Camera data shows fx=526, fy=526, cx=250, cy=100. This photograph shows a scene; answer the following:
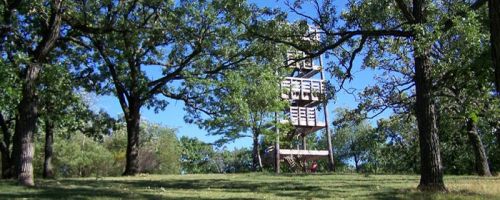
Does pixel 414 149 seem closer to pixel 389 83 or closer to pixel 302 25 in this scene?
pixel 389 83

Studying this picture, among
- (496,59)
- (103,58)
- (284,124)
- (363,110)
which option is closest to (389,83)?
(363,110)

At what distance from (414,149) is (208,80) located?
3392 centimetres

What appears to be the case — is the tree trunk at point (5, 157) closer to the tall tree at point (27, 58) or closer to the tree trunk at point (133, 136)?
the tree trunk at point (133, 136)

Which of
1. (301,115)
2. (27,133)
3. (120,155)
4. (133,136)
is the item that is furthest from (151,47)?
(120,155)

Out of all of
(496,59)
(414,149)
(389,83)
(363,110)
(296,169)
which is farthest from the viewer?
(414,149)

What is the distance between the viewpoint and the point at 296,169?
51531 millimetres

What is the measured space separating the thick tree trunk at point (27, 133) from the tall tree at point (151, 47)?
6593 millimetres

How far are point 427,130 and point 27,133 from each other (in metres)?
12.6

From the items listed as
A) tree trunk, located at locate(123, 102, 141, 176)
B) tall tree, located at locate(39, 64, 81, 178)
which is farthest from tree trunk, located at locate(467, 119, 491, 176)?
tall tree, located at locate(39, 64, 81, 178)

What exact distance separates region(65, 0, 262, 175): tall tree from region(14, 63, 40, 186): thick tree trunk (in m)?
6.59

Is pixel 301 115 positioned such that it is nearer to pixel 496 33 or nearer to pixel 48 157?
pixel 48 157

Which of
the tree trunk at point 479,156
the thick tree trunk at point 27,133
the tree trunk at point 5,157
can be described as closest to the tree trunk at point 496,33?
the thick tree trunk at point 27,133

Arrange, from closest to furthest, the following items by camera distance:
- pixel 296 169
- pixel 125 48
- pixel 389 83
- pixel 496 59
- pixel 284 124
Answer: pixel 496 59, pixel 389 83, pixel 125 48, pixel 284 124, pixel 296 169

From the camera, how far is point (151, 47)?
29.7 meters
